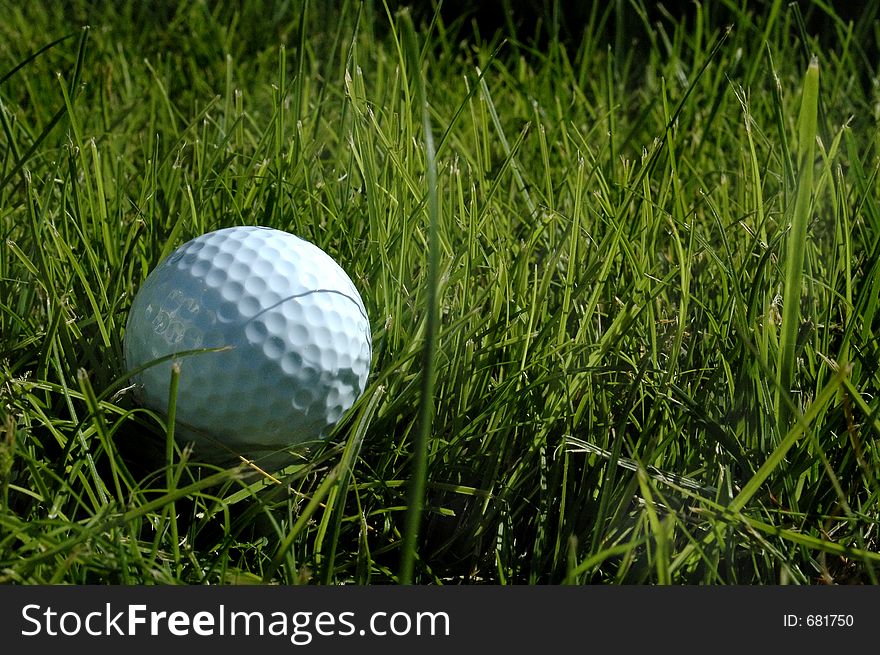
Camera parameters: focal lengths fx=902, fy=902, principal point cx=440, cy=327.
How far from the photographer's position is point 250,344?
1211 mm

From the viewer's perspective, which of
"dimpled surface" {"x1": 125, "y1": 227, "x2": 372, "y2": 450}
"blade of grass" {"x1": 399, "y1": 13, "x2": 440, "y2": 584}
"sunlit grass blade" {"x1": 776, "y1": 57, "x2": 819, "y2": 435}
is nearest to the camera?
"blade of grass" {"x1": 399, "y1": 13, "x2": 440, "y2": 584}

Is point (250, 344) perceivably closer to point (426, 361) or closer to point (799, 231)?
point (426, 361)

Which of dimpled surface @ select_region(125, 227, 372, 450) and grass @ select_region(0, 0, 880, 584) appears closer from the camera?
grass @ select_region(0, 0, 880, 584)

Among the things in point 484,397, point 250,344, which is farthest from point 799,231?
point 250,344

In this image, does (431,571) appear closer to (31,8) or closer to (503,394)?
(503,394)

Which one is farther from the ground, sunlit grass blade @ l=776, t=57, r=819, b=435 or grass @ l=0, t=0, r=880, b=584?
sunlit grass blade @ l=776, t=57, r=819, b=435

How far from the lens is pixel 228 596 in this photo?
3.27 ft

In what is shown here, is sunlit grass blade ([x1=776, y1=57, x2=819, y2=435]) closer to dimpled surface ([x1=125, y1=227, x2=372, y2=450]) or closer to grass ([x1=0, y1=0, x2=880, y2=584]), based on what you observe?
grass ([x1=0, y1=0, x2=880, y2=584])

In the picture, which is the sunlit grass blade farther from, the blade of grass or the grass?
the blade of grass

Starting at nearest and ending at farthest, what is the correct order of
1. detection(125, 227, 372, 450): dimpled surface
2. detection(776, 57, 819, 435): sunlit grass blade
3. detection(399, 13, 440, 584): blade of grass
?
1. detection(399, 13, 440, 584): blade of grass
2. detection(776, 57, 819, 435): sunlit grass blade
3. detection(125, 227, 372, 450): dimpled surface

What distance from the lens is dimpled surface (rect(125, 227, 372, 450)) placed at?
1.21 metres

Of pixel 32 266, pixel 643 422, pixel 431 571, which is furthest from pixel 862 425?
pixel 32 266

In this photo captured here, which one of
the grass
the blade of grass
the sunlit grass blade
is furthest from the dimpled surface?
the sunlit grass blade

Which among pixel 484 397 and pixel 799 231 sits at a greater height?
pixel 799 231
